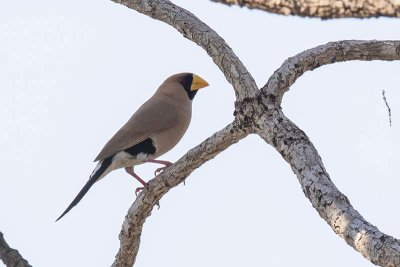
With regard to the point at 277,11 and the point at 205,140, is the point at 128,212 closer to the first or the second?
the point at 205,140

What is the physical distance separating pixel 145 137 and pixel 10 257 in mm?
2057

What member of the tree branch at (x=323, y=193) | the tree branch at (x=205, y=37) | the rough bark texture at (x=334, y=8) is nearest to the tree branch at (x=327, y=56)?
the tree branch at (x=205, y=37)

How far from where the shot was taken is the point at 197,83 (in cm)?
757

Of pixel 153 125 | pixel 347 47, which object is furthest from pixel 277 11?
pixel 153 125

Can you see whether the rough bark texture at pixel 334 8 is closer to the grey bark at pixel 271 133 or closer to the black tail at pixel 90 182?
the grey bark at pixel 271 133

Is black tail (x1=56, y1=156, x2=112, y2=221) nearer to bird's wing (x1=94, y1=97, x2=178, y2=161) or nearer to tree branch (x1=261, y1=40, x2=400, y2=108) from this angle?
bird's wing (x1=94, y1=97, x2=178, y2=161)

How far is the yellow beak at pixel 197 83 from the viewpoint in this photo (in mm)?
7508

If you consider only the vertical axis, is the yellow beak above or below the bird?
above

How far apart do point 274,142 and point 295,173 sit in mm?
292

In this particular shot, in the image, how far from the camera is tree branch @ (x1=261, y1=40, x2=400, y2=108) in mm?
4164

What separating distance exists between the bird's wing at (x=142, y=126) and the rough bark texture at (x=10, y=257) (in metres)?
1.68

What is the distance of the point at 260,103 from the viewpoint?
4.05 meters

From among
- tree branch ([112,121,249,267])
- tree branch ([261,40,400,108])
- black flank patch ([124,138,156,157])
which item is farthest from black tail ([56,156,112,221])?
tree branch ([261,40,400,108])

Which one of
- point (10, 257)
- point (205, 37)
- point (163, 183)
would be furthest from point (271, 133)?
point (10, 257)
